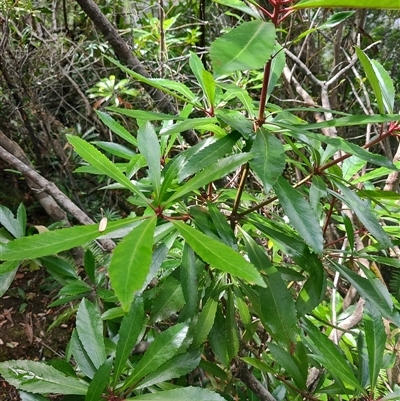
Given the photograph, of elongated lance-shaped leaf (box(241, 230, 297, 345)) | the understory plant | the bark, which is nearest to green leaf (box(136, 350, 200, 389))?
the understory plant

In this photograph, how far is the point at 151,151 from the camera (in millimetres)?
523

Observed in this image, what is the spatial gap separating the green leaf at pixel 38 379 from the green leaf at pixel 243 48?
430mm

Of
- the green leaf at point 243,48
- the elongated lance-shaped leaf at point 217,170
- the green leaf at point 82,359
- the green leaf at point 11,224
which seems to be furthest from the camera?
the green leaf at point 11,224

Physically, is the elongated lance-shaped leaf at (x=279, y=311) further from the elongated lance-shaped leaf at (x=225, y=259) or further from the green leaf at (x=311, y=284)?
the elongated lance-shaped leaf at (x=225, y=259)

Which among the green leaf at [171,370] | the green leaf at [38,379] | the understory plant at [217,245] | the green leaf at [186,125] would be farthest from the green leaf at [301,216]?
the green leaf at [38,379]

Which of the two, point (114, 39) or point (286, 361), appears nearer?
point (286, 361)

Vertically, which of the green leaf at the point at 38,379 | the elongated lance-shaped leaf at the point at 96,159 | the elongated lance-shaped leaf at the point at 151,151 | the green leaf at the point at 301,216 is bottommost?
the green leaf at the point at 38,379

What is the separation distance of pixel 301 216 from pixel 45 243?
31cm

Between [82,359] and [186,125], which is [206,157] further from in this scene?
[82,359]

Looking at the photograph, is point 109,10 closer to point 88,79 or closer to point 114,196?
point 88,79

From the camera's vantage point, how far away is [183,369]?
0.51 meters

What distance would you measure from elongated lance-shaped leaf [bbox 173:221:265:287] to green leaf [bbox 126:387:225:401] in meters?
0.19

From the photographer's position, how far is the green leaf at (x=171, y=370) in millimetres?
509

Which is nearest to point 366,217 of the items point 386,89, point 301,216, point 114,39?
point 301,216
